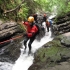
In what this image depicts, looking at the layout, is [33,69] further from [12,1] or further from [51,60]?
[12,1]

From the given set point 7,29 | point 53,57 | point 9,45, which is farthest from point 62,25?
point 53,57

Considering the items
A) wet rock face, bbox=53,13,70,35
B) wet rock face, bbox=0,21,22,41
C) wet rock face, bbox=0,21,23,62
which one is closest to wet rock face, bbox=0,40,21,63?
wet rock face, bbox=0,21,23,62

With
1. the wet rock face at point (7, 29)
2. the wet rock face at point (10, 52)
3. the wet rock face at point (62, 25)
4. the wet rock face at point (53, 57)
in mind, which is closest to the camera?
the wet rock face at point (53, 57)

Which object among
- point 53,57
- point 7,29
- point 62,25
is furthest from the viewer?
point 62,25

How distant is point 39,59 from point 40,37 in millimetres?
7718

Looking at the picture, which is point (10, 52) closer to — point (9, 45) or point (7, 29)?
point (9, 45)

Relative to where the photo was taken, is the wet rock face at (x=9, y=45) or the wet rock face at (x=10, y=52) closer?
the wet rock face at (x=10, y=52)

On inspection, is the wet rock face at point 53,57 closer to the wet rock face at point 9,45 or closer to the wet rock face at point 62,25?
the wet rock face at point 9,45

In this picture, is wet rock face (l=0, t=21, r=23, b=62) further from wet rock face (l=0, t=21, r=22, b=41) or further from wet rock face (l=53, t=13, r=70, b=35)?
wet rock face (l=53, t=13, r=70, b=35)

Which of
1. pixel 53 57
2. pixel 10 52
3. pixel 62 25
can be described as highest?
pixel 62 25

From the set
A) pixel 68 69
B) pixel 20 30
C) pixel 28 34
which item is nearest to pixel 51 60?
pixel 68 69

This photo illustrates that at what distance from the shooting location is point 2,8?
15.1 metres

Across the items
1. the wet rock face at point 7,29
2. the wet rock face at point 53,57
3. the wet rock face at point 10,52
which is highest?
the wet rock face at point 7,29

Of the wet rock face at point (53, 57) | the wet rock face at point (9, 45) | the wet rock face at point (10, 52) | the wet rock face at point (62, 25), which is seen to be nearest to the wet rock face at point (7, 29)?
the wet rock face at point (9, 45)
